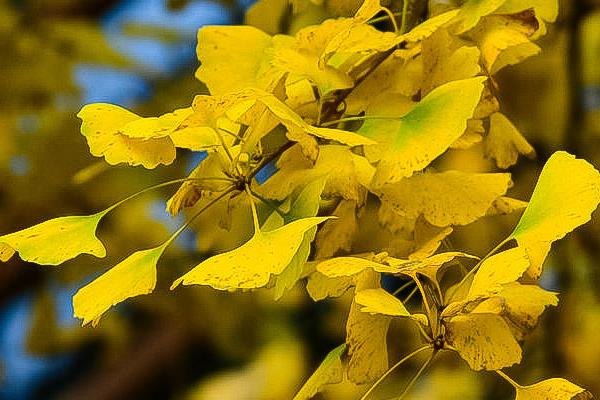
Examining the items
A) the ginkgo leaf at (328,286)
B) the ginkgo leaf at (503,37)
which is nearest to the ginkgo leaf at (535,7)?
the ginkgo leaf at (503,37)

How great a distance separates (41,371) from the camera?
1.65 m

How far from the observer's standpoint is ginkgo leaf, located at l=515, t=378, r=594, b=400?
0.26m

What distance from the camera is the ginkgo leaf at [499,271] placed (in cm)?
26

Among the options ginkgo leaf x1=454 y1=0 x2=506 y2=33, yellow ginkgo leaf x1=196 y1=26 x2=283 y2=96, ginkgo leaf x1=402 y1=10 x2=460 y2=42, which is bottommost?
yellow ginkgo leaf x1=196 y1=26 x2=283 y2=96

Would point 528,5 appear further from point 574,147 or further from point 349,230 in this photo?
point 574,147

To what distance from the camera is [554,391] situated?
0.27 metres

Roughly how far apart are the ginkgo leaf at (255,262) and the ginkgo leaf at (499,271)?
0.04 metres

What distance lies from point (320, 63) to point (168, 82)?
2.51 ft

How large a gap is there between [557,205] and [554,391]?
5cm

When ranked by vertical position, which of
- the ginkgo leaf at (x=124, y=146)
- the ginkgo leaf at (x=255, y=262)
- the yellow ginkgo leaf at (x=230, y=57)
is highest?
the ginkgo leaf at (x=124, y=146)

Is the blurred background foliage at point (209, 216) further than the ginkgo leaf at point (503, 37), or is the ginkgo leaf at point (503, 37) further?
the blurred background foliage at point (209, 216)

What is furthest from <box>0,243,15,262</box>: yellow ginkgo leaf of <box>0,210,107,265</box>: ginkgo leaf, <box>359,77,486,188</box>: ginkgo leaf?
<box>359,77,486,188</box>: ginkgo leaf

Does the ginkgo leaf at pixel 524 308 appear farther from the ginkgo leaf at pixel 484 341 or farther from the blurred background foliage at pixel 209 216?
the blurred background foliage at pixel 209 216

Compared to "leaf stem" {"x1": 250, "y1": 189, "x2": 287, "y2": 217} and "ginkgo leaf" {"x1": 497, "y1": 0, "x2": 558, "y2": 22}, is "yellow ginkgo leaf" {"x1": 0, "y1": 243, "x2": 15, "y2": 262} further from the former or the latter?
"ginkgo leaf" {"x1": 497, "y1": 0, "x2": 558, "y2": 22}
